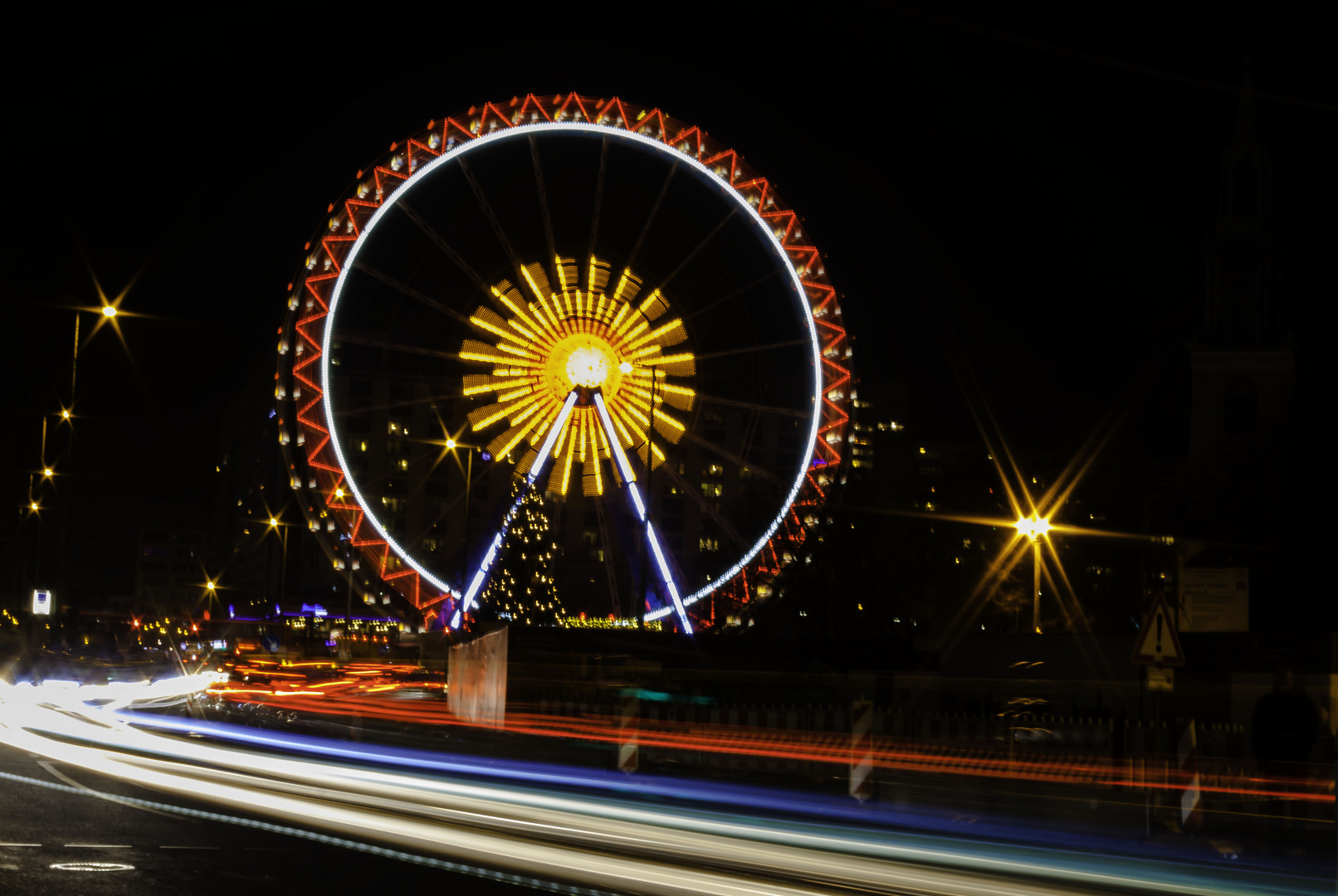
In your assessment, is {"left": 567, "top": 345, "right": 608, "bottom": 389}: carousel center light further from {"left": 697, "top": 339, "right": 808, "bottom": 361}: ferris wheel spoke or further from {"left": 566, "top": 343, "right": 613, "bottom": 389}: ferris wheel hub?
{"left": 697, "top": 339, "right": 808, "bottom": 361}: ferris wheel spoke

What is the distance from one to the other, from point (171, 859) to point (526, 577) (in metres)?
45.9

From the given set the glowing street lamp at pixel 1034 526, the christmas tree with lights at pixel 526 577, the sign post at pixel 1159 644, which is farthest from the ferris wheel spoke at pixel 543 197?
the sign post at pixel 1159 644

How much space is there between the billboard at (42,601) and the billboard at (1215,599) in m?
25.3

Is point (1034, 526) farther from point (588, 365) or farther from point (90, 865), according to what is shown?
point (90, 865)

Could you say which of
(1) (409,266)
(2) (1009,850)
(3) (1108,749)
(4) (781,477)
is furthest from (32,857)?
(4) (781,477)

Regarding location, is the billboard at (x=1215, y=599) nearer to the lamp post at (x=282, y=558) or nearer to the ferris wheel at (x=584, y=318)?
the ferris wheel at (x=584, y=318)

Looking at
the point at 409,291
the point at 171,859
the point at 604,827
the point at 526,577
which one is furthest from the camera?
the point at 526,577

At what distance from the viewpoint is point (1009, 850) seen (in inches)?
453

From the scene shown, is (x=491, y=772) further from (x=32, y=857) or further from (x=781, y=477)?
(x=781, y=477)

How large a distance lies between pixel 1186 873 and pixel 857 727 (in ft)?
18.0

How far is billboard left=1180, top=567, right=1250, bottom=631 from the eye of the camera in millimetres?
27266

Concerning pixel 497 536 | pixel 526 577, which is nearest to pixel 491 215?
pixel 497 536

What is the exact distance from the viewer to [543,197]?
39.8 meters

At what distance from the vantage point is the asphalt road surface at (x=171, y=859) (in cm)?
913
